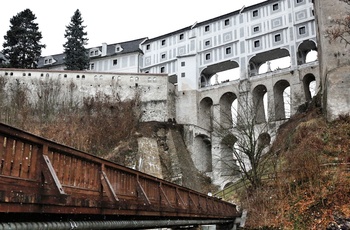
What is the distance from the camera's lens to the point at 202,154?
43250 mm

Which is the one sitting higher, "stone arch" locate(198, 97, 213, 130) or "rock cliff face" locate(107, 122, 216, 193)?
"stone arch" locate(198, 97, 213, 130)

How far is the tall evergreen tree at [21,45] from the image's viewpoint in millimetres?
47031

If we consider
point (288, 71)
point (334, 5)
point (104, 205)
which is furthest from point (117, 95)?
point (104, 205)

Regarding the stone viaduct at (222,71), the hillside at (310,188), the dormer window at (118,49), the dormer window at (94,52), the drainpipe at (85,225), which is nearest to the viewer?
the drainpipe at (85,225)

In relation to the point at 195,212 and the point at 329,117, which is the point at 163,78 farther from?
the point at 195,212

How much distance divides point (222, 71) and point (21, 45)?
28.8 meters

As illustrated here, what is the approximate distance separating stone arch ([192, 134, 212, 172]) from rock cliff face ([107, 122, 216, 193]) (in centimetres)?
205

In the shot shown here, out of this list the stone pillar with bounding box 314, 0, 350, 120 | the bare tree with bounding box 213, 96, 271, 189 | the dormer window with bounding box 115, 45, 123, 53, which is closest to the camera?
the bare tree with bounding box 213, 96, 271, 189

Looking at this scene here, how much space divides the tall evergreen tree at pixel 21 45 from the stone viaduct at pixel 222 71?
5540mm

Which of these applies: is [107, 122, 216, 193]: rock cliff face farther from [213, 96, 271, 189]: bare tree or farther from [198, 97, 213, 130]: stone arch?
[198, 97, 213, 130]: stone arch

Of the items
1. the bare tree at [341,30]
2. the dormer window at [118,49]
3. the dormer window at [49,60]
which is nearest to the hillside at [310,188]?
the bare tree at [341,30]

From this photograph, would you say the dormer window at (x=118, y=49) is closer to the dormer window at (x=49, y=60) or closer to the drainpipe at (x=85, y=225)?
the dormer window at (x=49, y=60)

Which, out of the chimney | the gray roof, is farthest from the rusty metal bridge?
the chimney

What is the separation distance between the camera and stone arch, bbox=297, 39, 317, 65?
136 ft
